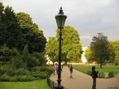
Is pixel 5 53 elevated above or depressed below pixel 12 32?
below

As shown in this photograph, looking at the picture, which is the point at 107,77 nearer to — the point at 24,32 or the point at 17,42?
the point at 17,42

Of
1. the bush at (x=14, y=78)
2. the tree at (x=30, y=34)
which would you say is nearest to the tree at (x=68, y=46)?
the tree at (x=30, y=34)

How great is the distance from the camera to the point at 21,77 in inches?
878

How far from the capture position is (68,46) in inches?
2410

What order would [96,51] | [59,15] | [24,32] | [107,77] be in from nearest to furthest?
[59,15], [107,77], [24,32], [96,51]

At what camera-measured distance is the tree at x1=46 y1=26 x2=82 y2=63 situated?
198 feet

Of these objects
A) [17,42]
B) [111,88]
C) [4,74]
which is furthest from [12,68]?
[111,88]

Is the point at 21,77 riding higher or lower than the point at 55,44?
lower

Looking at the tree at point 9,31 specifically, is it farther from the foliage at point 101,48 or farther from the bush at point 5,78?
the foliage at point 101,48

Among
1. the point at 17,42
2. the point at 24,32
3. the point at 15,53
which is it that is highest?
the point at 24,32

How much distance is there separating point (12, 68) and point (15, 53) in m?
6.17

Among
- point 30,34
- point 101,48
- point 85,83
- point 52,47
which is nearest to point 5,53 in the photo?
point 30,34

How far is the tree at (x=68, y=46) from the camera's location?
2376 inches

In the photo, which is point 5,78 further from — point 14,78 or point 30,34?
point 30,34
